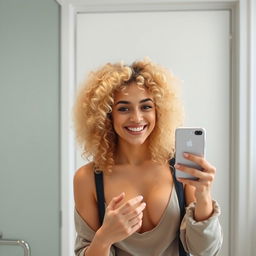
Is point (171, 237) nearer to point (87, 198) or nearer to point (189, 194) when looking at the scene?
point (189, 194)

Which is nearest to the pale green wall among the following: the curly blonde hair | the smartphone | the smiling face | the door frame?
the door frame

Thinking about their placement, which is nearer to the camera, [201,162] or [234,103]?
[201,162]

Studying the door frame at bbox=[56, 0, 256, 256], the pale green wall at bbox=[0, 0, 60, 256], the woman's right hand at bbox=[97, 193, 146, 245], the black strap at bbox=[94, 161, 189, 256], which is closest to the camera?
the woman's right hand at bbox=[97, 193, 146, 245]

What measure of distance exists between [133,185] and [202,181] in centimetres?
20

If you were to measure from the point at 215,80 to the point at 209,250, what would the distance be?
92 centimetres

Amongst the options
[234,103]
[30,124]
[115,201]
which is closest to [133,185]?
[115,201]

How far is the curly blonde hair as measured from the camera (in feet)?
2.84

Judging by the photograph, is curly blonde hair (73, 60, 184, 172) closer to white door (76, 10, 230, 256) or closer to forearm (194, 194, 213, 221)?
forearm (194, 194, 213, 221)

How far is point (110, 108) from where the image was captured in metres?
0.87

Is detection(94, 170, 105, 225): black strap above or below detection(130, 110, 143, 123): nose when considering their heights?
below

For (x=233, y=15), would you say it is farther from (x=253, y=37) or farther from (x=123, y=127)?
(x=123, y=127)

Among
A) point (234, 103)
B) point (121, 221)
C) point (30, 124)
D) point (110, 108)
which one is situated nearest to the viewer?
point (121, 221)

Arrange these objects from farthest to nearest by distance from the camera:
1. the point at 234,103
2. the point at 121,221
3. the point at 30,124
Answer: the point at 234,103 < the point at 30,124 < the point at 121,221

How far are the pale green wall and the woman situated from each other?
0.32 meters
